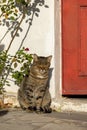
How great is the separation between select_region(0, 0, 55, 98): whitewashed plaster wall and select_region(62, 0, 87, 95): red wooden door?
0.77ft

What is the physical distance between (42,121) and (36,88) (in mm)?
962

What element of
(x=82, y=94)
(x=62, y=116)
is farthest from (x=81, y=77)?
(x=62, y=116)

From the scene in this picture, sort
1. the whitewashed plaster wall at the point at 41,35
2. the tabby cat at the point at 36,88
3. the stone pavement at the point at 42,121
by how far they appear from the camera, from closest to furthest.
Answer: the stone pavement at the point at 42,121 < the tabby cat at the point at 36,88 < the whitewashed plaster wall at the point at 41,35

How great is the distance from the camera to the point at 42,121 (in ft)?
25.1

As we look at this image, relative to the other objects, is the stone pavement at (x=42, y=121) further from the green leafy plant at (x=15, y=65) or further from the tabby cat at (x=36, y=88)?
the green leafy plant at (x=15, y=65)

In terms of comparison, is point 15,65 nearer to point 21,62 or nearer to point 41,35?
point 21,62

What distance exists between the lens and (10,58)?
873 cm

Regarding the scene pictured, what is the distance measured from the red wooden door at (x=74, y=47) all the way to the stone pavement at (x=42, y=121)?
0.59m

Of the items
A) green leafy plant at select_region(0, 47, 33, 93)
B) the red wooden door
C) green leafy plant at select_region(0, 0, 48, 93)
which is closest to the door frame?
the red wooden door

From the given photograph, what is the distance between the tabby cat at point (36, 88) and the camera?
8422 mm

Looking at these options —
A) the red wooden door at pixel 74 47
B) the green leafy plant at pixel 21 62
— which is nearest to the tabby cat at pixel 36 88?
the green leafy plant at pixel 21 62

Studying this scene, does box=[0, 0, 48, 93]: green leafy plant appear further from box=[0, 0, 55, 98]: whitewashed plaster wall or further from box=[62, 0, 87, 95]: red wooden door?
box=[62, 0, 87, 95]: red wooden door

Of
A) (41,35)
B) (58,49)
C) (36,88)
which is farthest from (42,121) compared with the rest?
(41,35)

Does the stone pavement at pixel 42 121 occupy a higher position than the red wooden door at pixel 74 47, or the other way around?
the red wooden door at pixel 74 47
